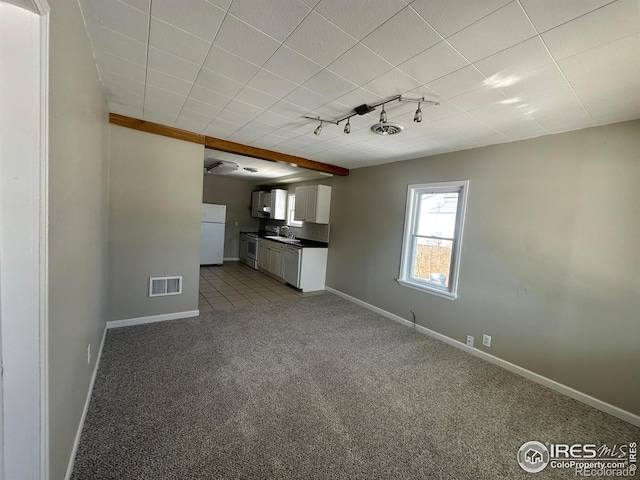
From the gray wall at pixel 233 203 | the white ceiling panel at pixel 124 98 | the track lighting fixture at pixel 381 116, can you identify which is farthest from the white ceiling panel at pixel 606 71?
the gray wall at pixel 233 203

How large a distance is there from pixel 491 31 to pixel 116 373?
3.59 meters

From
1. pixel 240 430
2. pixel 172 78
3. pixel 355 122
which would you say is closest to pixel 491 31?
pixel 355 122

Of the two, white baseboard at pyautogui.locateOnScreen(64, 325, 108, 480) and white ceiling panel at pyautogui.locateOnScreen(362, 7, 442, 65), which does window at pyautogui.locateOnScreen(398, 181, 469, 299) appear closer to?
white ceiling panel at pyautogui.locateOnScreen(362, 7, 442, 65)

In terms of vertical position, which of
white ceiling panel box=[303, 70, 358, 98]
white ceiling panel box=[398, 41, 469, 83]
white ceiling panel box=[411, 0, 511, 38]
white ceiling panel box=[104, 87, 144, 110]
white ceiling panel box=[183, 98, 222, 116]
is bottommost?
white ceiling panel box=[104, 87, 144, 110]

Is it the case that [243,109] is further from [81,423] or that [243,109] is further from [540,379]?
[540,379]

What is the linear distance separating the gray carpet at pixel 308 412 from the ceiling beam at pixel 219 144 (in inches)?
93.9

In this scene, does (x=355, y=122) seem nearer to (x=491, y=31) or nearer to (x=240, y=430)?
(x=491, y=31)

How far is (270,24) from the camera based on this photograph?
1410mm

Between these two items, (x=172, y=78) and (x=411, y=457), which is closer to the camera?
(x=411, y=457)

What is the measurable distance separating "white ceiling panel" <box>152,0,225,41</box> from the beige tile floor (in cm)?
342

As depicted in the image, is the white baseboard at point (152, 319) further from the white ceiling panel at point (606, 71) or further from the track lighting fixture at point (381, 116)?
the white ceiling panel at point (606, 71)

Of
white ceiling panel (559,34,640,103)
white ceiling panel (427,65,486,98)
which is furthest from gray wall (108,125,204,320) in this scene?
white ceiling panel (559,34,640,103)

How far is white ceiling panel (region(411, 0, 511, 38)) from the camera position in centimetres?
120

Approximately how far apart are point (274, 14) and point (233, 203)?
274 inches
